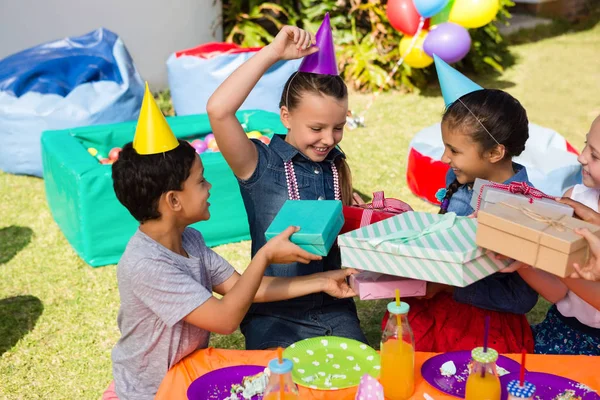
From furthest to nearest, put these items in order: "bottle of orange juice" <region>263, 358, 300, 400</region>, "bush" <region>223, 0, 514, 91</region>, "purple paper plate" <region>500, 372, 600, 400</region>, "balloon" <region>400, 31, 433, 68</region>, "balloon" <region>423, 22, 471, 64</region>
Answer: "bush" <region>223, 0, 514, 91</region>, "balloon" <region>400, 31, 433, 68</region>, "balloon" <region>423, 22, 471, 64</region>, "purple paper plate" <region>500, 372, 600, 400</region>, "bottle of orange juice" <region>263, 358, 300, 400</region>

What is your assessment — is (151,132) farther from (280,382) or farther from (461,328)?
(461,328)

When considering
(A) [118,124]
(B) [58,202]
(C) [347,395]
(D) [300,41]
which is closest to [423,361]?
(C) [347,395]

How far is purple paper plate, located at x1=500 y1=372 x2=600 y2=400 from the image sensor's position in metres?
1.89

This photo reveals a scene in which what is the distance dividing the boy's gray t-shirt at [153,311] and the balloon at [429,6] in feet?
14.4

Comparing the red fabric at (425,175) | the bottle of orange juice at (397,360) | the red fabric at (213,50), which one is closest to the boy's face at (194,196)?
the bottle of orange juice at (397,360)

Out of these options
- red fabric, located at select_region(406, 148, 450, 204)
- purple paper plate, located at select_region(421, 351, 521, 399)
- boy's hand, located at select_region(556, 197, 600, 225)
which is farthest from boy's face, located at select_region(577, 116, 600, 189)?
red fabric, located at select_region(406, 148, 450, 204)

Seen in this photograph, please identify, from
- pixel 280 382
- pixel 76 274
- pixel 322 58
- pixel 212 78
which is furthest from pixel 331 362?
pixel 212 78

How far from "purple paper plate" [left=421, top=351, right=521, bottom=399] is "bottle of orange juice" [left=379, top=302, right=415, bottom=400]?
0.10 meters

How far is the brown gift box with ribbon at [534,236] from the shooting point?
5.38ft

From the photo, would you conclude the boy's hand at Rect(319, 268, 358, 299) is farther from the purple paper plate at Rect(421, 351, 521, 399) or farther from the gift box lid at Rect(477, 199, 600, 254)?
the gift box lid at Rect(477, 199, 600, 254)

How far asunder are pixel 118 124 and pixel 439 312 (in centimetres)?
317

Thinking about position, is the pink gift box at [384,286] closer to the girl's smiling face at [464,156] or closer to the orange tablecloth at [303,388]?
the orange tablecloth at [303,388]

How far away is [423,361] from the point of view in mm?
2057

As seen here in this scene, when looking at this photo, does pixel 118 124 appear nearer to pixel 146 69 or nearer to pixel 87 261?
pixel 87 261
